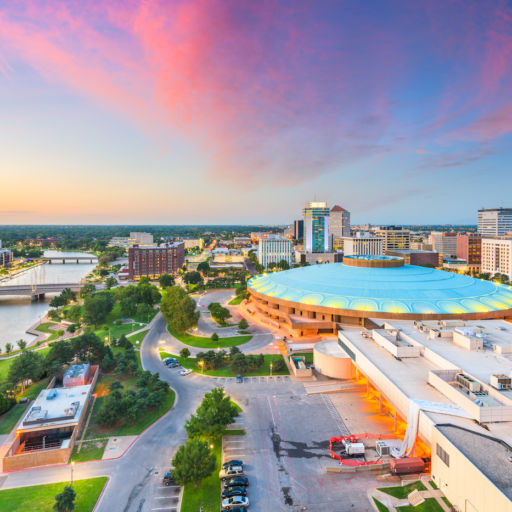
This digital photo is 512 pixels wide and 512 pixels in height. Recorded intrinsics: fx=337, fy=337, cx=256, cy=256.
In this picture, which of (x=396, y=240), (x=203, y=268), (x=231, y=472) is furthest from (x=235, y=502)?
(x=396, y=240)

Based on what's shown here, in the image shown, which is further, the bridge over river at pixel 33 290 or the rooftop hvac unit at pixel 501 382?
the bridge over river at pixel 33 290

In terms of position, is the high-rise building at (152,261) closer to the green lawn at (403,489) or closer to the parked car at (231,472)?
the parked car at (231,472)

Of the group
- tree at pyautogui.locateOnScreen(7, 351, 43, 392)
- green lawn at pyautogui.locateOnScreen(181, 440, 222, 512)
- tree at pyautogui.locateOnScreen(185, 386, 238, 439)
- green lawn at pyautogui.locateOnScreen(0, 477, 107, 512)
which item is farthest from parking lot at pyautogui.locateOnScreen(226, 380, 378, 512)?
tree at pyautogui.locateOnScreen(7, 351, 43, 392)

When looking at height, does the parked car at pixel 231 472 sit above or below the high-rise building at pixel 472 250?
below

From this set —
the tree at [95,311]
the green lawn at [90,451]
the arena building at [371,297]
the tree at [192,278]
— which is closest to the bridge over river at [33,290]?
the tree at [192,278]

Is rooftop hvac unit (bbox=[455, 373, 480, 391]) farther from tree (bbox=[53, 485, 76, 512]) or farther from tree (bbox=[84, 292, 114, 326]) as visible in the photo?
tree (bbox=[84, 292, 114, 326])

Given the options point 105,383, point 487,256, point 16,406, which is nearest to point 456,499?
point 105,383
